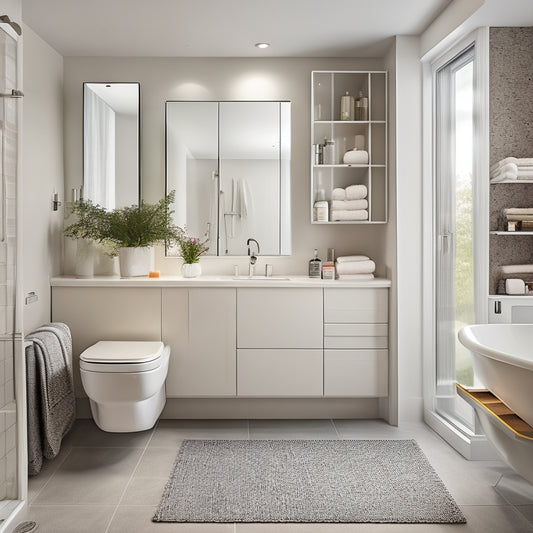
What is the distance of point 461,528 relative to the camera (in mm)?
2275

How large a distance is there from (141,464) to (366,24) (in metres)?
2.86

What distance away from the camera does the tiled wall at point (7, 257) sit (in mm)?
2182

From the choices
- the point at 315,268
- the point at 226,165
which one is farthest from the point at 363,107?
the point at 315,268

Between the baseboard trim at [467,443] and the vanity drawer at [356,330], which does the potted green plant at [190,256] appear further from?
the baseboard trim at [467,443]

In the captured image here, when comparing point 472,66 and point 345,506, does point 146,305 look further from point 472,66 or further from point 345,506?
point 472,66

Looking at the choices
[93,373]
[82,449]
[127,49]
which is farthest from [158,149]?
[82,449]

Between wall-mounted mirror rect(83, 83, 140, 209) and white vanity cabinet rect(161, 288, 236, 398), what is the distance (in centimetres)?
90

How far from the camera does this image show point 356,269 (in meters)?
3.63

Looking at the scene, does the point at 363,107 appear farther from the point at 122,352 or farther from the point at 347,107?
the point at 122,352

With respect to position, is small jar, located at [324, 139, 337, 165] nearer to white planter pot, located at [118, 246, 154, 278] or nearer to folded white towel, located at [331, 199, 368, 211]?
folded white towel, located at [331, 199, 368, 211]

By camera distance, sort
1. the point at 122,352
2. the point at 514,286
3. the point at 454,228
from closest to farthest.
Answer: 1. the point at 514,286
2. the point at 122,352
3. the point at 454,228

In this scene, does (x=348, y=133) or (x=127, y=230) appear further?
(x=348, y=133)

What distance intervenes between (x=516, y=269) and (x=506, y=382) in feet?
3.25

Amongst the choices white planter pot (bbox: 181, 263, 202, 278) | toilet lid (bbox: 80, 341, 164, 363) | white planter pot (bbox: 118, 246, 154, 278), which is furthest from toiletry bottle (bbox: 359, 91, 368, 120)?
toilet lid (bbox: 80, 341, 164, 363)
